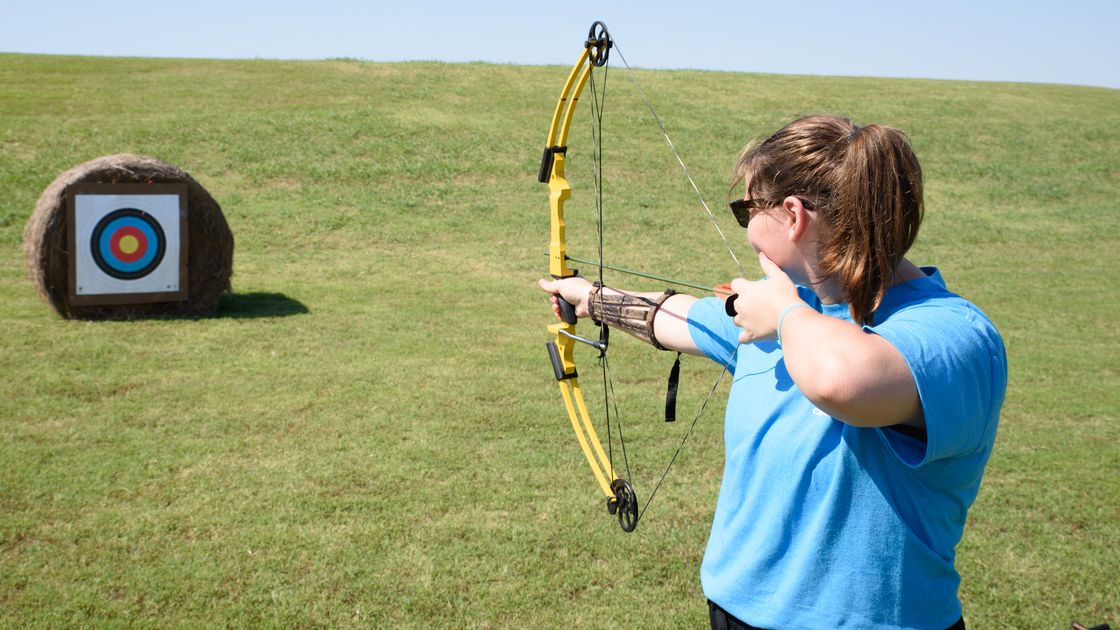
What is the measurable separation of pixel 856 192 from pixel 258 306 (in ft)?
18.4

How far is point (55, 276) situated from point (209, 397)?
2280 mm

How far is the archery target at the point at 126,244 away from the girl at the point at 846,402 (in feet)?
17.9

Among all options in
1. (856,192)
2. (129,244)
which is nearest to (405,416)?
(856,192)

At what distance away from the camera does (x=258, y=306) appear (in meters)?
5.80

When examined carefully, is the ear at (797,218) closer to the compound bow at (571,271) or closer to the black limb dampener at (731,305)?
the black limb dampener at (731,305)

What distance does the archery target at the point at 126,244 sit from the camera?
5.30 meters

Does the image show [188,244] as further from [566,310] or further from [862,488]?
[862,488]

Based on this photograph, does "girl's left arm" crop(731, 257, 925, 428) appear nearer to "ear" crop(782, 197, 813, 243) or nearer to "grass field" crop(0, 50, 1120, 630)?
"ear" crop(782, 197, 813, 243)

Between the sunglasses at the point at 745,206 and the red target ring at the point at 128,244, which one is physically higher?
the sunglasses at the point at 745,206

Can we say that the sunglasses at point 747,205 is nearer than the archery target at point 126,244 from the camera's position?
Yes

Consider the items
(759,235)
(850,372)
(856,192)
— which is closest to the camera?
(850,372)

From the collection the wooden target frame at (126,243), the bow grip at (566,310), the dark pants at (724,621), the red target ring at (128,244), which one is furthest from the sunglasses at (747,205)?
the red target ring at (128,244)

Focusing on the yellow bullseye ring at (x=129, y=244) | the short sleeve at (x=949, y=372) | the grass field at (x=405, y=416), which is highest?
the short sleeve at (x=949, y=372)

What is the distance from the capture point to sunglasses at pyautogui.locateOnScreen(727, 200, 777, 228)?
1.05 m
